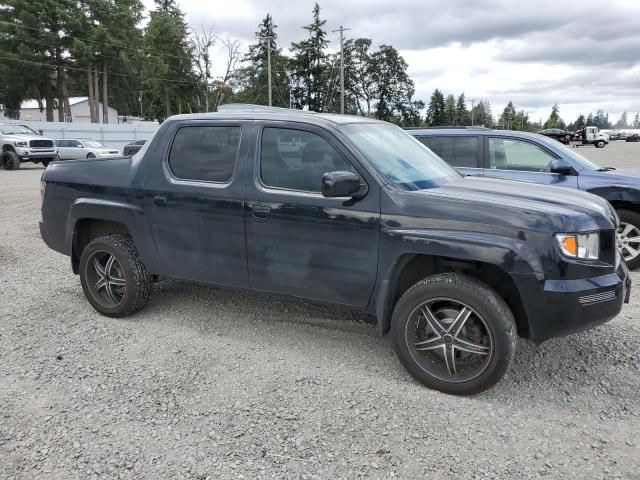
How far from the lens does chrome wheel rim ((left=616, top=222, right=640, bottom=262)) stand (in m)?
6.28

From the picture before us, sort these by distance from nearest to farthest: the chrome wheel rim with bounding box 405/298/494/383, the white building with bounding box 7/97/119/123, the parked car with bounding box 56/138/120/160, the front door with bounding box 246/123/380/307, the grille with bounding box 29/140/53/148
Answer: the chrome wheel rim with bounding box 405/298/494/383
the front door with bounding box 246/123/380/307
the grille with bounding box 29/140/53/148
the parked car with bounding box 56/138/120/160
the white building with bounding box 7/97/119/123

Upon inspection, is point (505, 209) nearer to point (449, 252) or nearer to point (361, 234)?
point (449, 252)

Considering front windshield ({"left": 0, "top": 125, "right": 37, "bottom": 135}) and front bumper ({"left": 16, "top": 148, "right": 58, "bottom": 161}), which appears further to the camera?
front windshield ({"left": 0, "top": 125, "right": 37, "bottom": 135})

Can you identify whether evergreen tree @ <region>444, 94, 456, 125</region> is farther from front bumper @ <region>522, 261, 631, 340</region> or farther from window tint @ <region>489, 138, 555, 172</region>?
front bumper @ <region>522, 261, 631, 340</region>

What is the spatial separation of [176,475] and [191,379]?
3.36 feet

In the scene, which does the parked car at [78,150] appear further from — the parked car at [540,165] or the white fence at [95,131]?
the parked car at [540,165]

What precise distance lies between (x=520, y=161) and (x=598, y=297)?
3.92 meters

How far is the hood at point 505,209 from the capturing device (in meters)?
3.18

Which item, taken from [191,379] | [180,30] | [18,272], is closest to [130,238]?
[191,379]

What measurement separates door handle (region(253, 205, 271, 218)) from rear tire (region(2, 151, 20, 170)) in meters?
23.2

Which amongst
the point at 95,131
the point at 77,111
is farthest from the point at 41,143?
the point at 77,111

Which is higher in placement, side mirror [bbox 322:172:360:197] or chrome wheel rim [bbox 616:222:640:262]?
side mirror [bbox 322:172:360:197]

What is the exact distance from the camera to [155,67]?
66.2m

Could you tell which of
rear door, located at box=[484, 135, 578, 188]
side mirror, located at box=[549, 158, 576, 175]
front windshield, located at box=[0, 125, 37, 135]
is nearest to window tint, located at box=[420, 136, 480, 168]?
rear door, located at box=[484, 135, 578, 188]
